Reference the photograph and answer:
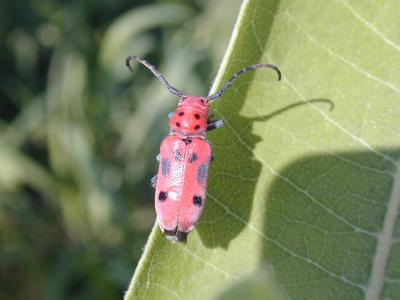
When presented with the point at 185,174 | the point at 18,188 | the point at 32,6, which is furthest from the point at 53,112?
the point at 185,174

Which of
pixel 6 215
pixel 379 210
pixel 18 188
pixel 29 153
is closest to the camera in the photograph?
pixel 379 210

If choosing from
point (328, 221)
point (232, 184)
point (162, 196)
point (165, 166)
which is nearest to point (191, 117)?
point (165, 166)

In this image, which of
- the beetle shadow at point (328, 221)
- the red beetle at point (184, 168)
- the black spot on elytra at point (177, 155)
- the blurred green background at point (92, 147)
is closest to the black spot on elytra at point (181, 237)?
the red beetle at point (184, 168)

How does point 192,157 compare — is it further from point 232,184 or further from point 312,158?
point 312,158

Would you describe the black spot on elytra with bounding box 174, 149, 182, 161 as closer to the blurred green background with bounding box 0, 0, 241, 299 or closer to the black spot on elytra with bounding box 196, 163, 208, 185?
Result: the black spot on elytra with bounding box 196, 163, 208, 185

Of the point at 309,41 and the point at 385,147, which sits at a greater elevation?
the point at 309,41

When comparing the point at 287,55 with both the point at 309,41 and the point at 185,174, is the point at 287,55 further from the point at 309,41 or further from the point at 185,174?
the point at 185,174

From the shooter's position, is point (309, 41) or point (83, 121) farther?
point (83, 121)

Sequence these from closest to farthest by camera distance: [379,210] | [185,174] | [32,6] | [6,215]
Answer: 1. [379,210]
2. [185,174]
3. [6,215]
4. [32,6]
